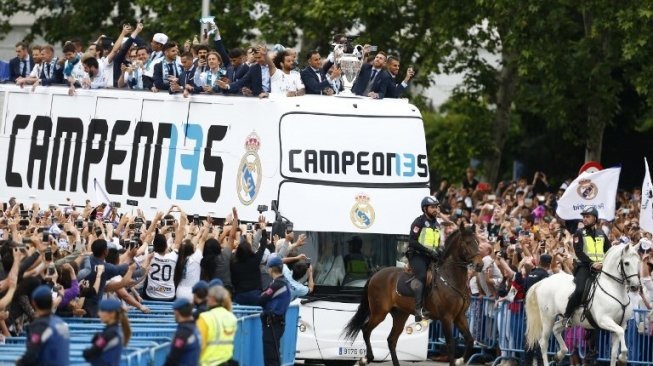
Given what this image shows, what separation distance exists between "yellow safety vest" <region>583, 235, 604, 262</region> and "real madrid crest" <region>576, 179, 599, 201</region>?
4168 millimetres

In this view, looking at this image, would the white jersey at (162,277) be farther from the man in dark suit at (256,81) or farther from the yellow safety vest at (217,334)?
the yellow safety vest at (217,334)

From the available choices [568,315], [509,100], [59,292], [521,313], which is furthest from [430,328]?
[509,100]

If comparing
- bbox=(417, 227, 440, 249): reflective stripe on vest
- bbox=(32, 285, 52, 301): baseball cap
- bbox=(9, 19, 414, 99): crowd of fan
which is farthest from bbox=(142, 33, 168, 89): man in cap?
bbox=(32, 285, 52, 301): baseball cap

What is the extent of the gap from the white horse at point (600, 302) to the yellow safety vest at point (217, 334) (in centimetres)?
961

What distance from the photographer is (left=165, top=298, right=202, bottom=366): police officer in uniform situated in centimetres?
1636

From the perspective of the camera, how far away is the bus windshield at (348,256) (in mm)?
26047

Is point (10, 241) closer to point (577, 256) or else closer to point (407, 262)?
point (407, 262)

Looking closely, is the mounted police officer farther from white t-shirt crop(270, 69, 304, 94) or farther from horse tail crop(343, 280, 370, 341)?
white t-shirt crop(270, 69, 304, 94)

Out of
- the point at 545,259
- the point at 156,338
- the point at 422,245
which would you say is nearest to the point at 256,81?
the point at 422,245

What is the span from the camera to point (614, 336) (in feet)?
87.0

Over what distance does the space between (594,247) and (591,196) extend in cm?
423

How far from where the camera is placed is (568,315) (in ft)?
89.0

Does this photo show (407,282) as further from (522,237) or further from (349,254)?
(522,237)

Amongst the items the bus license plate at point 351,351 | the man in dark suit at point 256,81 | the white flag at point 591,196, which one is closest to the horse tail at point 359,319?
the bus license plate at point 351,351
